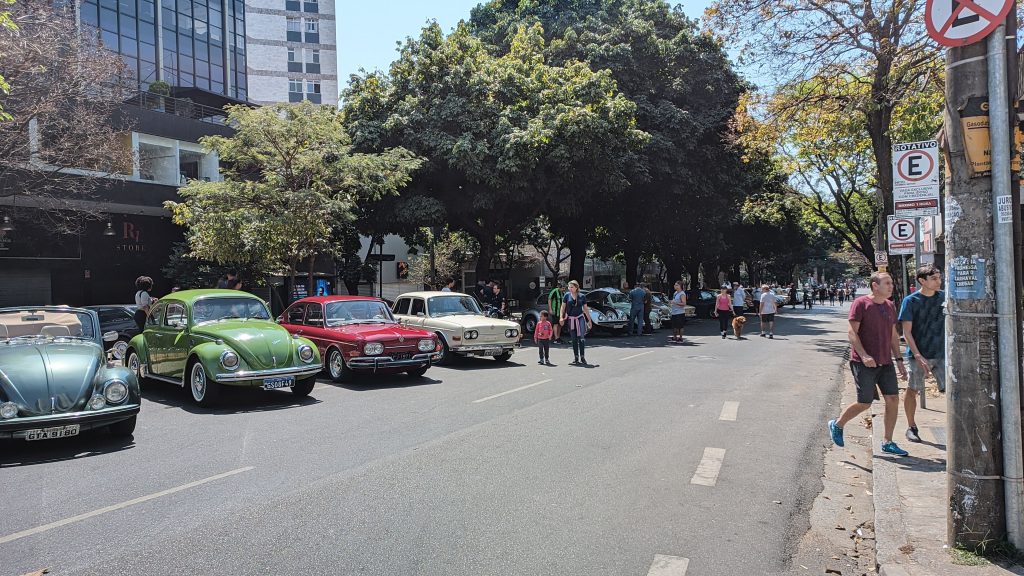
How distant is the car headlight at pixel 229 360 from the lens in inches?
376

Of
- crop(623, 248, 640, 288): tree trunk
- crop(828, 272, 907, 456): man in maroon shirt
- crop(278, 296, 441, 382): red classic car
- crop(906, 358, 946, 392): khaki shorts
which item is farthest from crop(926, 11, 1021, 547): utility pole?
crop(623, 248, 640, 288): tree trunk

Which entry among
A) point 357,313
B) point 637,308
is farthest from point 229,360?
point 637,308

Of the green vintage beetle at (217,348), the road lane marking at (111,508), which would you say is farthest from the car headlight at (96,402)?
the green vintage beetle at (217,348)

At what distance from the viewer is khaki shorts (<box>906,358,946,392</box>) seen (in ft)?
24.2

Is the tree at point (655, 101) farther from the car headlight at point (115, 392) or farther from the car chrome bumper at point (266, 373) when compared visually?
the car headlight at point (115, 392)

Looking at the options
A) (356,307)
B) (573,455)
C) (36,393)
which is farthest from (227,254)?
(573,455)

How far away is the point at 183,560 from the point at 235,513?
89 cm

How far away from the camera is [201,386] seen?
9906mm

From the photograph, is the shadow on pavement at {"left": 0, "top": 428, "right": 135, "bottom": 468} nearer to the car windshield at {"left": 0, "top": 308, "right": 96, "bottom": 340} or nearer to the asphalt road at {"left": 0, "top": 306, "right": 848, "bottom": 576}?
the asphalt road at {"left": 0, "top": 306, "right": 848, "bottom": 576}

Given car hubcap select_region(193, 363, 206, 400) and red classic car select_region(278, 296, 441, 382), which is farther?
red classic car select_region(278, 296, 441, 382)

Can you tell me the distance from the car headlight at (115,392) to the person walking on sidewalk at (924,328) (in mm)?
8341

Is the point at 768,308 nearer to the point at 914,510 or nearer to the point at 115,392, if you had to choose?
the point at 914,510

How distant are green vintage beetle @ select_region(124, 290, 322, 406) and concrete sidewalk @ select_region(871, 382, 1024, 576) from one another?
25.0ft

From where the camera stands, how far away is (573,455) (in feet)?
22.9
